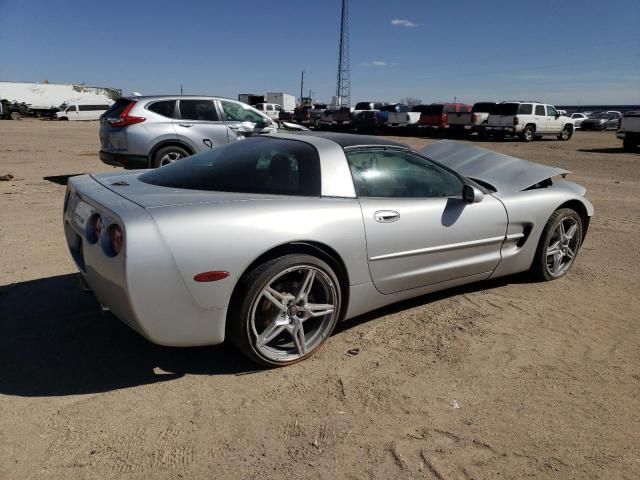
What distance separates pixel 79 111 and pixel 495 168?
47.1 metres

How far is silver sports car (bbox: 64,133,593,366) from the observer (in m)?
2.54

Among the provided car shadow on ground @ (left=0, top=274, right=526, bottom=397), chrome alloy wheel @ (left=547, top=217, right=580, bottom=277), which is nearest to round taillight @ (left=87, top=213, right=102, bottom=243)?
car shadow on ground @ (left=0, top=274, right=526, bottom=397)

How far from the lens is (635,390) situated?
285cm

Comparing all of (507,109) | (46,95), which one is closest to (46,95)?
(46,95)

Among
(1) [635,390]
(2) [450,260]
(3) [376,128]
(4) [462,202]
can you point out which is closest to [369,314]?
(2) [450,260]

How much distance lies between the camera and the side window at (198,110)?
8.80 metres

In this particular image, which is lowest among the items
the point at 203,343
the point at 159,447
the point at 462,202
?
the point at 159,447

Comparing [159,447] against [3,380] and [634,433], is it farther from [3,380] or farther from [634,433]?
[634,433]

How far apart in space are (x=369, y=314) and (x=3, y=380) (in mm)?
2360

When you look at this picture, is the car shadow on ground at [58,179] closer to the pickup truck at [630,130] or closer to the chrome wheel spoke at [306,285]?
the chrome wheel spoke at [306,285]

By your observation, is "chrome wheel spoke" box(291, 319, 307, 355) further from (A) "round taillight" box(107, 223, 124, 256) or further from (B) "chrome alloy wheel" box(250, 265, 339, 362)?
(A) "round taillight" box(107, 223, 124, 256)

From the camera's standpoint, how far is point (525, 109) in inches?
958

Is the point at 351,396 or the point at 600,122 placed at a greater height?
the point at 600,122

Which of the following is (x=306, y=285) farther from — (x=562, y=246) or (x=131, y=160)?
(x=131, y=160)
